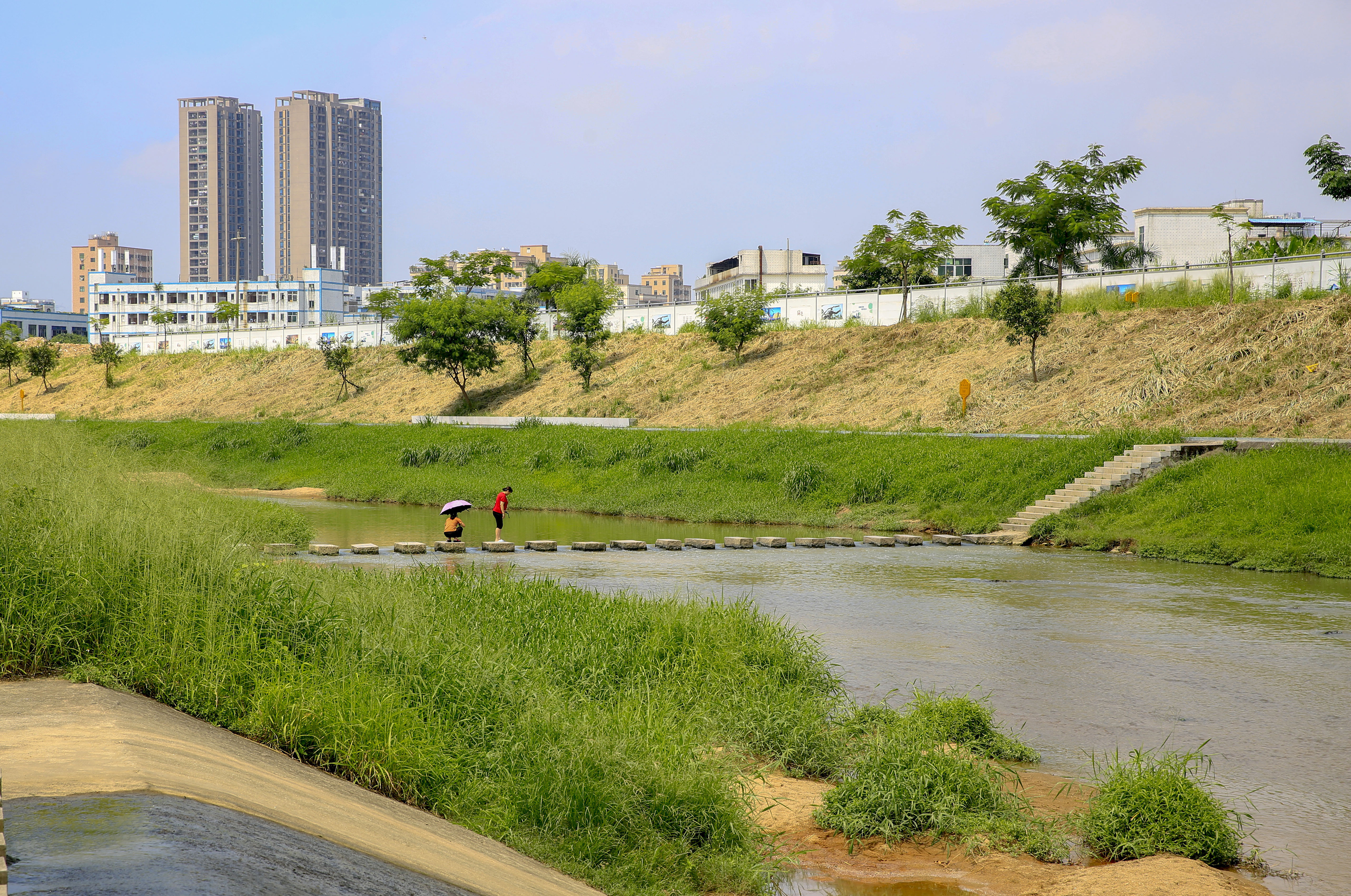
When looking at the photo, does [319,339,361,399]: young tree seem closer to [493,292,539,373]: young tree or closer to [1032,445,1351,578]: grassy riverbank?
[493,292,539,373]: young tree

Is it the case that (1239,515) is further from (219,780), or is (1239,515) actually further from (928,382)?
(219,780)

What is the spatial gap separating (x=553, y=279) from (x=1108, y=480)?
46.1m

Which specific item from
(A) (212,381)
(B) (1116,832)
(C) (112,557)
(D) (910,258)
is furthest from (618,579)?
(A) (212,381)

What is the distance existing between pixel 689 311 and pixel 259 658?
49.4 meters

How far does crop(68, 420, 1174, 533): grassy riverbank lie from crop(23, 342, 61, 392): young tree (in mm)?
30958

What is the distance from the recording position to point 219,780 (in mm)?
5043

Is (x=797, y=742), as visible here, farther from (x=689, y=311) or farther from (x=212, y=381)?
(x=212, y=381)

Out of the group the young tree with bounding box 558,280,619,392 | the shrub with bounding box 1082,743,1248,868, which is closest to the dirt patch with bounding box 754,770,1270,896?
the shrub with bounding box 1082,743,1248,868

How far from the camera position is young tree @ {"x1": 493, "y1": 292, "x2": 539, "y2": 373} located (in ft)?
172

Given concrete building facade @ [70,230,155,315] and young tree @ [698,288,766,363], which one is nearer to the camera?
young tree @ [698,288,766,363]

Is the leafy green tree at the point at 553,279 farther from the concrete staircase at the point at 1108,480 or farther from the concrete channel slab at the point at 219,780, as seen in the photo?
the concrete channel slab at the point at 219,780

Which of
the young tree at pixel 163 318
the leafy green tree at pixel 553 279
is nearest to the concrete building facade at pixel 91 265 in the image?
the young tree at pixel 163 318

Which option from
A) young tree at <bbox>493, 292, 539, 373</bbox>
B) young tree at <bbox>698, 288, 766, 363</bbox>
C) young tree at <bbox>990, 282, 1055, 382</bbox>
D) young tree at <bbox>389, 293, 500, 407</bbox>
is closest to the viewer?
young tree at <bbox>990, 282, 1055, 382</bbox>

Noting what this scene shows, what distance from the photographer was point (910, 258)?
1769 inches
